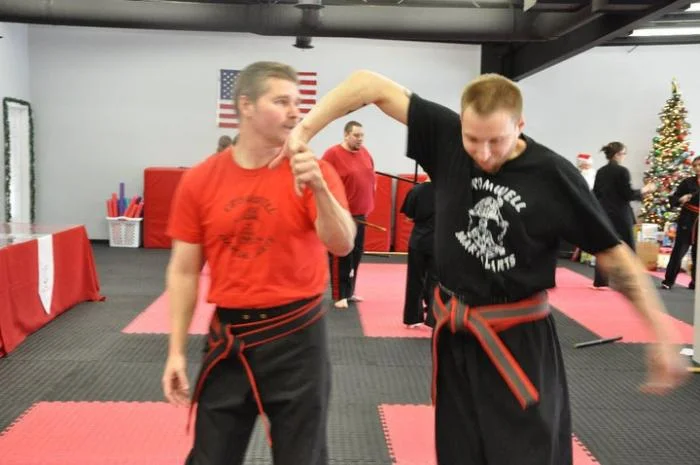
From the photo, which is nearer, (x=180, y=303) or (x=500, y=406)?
(x=500, y=406)

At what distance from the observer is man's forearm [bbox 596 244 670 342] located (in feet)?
5.84

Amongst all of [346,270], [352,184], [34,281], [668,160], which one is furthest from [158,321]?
[668,160]

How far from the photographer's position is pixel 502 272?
Result: 71.9 inches

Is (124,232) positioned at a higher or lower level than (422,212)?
lower

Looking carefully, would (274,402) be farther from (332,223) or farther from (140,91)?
(140,91)

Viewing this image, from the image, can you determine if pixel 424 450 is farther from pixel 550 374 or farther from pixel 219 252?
pixel 219 252

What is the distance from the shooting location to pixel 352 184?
629cm

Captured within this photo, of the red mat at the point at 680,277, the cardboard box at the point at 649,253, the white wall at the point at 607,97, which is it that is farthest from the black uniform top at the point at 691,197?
the white wall at the point at 607,97

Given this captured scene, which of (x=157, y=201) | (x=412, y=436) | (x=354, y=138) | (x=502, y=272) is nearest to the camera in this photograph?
(x=502, y=272)

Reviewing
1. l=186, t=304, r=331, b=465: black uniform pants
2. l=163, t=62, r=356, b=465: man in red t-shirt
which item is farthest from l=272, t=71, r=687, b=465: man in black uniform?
l=186, t=304, r=331, b=465: black uniform pants

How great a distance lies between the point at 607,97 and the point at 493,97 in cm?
1037

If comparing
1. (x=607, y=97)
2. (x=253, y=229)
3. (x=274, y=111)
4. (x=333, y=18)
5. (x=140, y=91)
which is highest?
(x=333, y=18)

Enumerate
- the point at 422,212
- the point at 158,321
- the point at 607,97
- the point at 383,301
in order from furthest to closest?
the point at 607,97 → the point at 383,301 → the point at 158,321 → the point at 422,212

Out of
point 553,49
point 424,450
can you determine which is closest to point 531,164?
point 424,450
